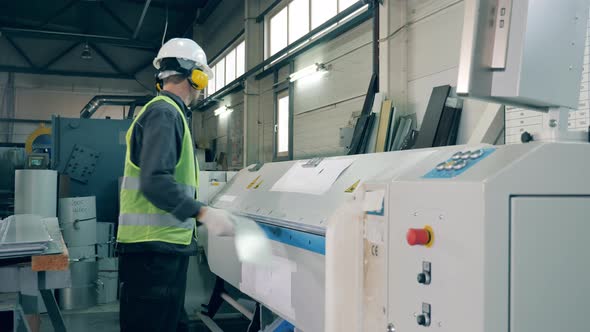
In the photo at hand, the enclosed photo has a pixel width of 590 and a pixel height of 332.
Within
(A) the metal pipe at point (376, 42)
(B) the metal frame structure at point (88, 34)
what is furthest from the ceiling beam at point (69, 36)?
(A) the metal pipe at point (376, 42)

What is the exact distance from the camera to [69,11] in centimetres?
902

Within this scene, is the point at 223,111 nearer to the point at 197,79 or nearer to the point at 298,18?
the point at 298,18

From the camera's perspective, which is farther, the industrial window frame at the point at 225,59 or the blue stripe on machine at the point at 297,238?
the industrial window frame at the point at 225,59

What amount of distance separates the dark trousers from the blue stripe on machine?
496 mm

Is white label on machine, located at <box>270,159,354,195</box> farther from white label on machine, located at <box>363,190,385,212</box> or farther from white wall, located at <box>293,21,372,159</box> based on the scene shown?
white wall, located at <box>293,21,372,159</box>

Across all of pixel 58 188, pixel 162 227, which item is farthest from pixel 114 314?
pixel 162 227

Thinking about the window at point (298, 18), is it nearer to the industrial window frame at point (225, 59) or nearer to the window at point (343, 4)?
the window at point (343, 4)

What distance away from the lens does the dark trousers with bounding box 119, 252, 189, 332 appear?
1.96m

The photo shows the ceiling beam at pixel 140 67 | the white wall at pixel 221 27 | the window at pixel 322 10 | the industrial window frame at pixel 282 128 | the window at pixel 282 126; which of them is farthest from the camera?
the ceiling beam at pixel 140 67

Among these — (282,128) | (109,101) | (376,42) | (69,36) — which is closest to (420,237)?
(376,42)

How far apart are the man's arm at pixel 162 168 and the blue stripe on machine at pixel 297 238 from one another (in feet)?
1.53

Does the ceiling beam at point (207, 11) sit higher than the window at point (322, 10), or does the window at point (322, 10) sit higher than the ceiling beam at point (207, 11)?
the ceiling beam at point (207, 11)

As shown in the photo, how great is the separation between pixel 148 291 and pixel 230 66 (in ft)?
20.5

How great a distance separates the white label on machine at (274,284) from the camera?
221 cm
